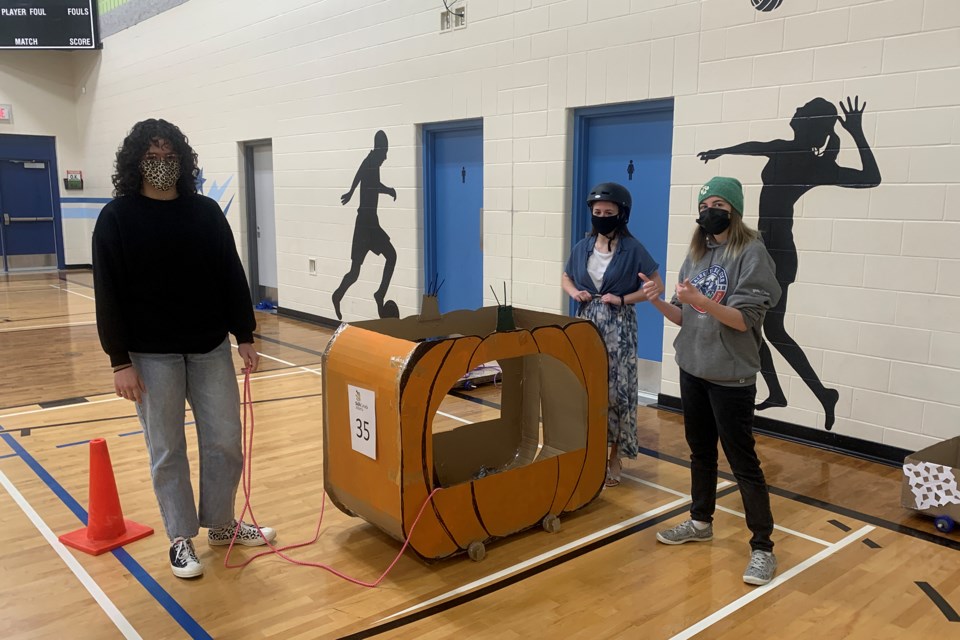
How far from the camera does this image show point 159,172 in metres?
2.65

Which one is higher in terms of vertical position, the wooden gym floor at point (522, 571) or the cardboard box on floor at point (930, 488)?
the cardboard box on floor at point (930, 488)

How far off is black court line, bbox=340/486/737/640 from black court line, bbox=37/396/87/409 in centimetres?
378

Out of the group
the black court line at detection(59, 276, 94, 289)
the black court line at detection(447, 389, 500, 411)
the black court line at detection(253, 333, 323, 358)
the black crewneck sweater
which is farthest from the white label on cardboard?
the black court line at detection(59, 276, 94, 289)

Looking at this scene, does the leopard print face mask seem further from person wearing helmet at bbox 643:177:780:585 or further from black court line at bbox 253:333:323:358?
black court line at bbox 253:333:323:358

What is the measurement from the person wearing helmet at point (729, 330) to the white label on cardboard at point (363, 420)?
1139mm

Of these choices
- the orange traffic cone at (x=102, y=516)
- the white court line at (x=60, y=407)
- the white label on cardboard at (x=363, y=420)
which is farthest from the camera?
the white court line at (x=60, y=407)

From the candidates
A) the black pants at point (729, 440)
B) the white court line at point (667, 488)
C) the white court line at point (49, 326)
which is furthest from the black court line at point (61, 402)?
the black pants at point (729, 440)

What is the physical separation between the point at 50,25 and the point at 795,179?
43.1 ft

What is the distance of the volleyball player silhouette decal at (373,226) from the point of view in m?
7.40

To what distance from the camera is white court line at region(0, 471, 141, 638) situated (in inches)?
98.5

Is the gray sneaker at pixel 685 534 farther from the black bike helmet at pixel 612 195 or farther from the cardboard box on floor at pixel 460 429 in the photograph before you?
the black bike helmet at pixel 612 195

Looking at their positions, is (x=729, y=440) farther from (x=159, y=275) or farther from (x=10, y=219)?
(x=10, y=219)

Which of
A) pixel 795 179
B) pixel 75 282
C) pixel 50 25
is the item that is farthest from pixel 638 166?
pixel 50 25

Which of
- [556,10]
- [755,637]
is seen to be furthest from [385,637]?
[556,10]
